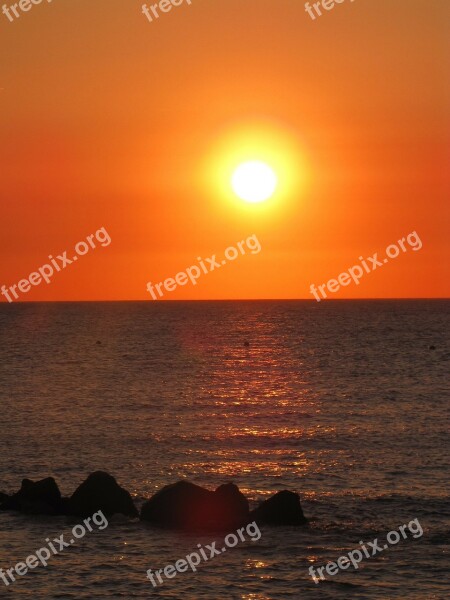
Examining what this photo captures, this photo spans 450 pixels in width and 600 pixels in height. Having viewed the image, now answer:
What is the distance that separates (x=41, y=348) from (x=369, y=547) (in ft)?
464

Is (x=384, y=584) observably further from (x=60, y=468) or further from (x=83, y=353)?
(x=83, y=353)

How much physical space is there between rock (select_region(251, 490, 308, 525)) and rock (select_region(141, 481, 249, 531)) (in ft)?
2.90

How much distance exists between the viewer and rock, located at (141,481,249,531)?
43.3 metres

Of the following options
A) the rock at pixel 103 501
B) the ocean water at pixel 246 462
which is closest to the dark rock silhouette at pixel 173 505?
the rock at pixel 103 501

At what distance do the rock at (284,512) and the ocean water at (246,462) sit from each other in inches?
30.8

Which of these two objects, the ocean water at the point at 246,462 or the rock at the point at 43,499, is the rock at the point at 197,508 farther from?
the rock at the point at 43,499

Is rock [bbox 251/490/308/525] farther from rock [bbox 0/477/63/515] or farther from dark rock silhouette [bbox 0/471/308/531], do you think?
rock [bbox 0/477/63/515]

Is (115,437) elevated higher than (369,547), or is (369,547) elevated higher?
(115,437)

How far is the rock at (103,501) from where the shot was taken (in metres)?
44.9

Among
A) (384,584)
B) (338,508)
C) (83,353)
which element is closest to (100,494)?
(338,508)

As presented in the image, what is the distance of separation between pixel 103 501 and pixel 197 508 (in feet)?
14.0

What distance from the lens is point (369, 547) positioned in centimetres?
3994

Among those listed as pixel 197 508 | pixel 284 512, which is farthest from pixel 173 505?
pixel 284 512

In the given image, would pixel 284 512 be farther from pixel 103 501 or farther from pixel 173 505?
pixel 103 501
